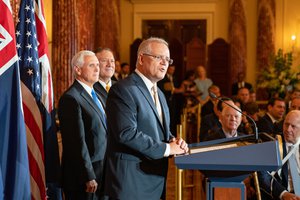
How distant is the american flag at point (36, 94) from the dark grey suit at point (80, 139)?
0.36ft

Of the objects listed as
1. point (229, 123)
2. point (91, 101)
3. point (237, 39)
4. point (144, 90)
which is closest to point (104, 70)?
point (91, 101)

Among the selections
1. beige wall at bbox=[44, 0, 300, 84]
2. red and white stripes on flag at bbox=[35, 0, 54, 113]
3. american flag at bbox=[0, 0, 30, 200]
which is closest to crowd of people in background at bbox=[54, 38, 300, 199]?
red and white stripes on flag at bbox=[35, 0, 54, 113]

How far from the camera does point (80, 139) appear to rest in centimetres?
402

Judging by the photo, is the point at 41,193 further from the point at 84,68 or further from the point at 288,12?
the point at 288,12

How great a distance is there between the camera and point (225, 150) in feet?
9.25

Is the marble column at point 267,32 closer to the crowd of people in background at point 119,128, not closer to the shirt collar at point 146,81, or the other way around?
the crowd of people in background at point 119,128

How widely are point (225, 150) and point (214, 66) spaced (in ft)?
44.9

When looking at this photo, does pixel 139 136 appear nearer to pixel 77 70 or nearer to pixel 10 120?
pixel 10 120

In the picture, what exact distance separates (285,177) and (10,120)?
2506 mm

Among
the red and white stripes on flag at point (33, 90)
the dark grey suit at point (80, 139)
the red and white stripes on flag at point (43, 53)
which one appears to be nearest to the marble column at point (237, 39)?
the dark grey suit at point (80, 139)

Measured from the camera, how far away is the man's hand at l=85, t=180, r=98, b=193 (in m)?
4.03

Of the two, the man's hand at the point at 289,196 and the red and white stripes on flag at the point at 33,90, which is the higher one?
the red and white stripes on flag at the point at 33,90

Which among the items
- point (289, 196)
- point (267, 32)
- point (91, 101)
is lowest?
point (289, 196)

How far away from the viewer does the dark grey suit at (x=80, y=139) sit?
4.02m
